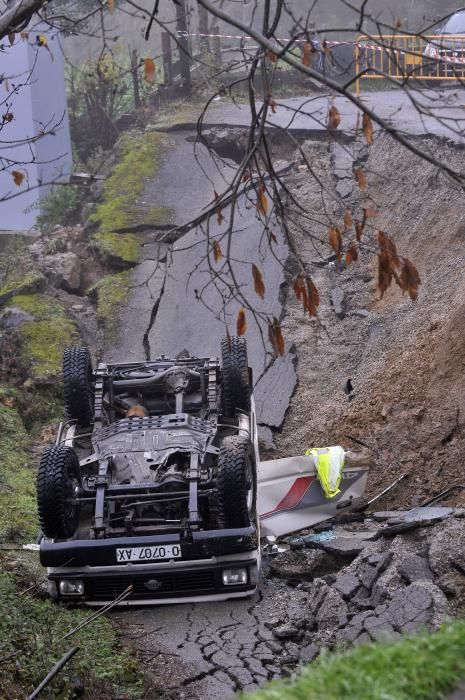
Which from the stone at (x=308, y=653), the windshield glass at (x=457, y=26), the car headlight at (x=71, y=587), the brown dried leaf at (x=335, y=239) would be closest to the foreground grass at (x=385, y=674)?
the brown dried leaf at (x=335, y=239)

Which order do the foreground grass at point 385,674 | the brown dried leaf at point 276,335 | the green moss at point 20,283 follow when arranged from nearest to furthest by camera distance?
the foreground grass at point 385,674
the brown dried leaf at point 276,335
the green moss at point 20,283

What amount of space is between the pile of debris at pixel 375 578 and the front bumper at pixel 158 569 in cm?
58

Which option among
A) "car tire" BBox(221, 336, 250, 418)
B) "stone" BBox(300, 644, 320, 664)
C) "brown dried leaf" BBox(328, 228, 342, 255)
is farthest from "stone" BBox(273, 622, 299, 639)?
"brown dried leaf" BBox(328, 228, 342, 255)

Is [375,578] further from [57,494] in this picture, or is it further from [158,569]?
[57,494]

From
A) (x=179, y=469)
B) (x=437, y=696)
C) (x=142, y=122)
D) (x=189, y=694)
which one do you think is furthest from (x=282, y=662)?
(x=142, y=122)

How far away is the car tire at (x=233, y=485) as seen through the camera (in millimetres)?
8008

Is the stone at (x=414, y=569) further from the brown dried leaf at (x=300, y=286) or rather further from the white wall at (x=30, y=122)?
the white wall at (x=30, y=122)

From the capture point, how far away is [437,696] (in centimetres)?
431

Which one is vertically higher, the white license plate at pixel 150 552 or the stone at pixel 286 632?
the white license plate at pixel 150 552

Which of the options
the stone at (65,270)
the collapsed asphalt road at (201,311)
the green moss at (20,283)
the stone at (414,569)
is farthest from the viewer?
the stone at (65,270)

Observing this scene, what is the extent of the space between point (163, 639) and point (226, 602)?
29.1 inches

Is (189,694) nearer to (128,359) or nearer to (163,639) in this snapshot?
(163,639)

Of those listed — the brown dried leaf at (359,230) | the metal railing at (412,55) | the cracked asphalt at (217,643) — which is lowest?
the cracked asphalt at (217,643)

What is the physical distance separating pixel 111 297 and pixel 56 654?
1031 cm
